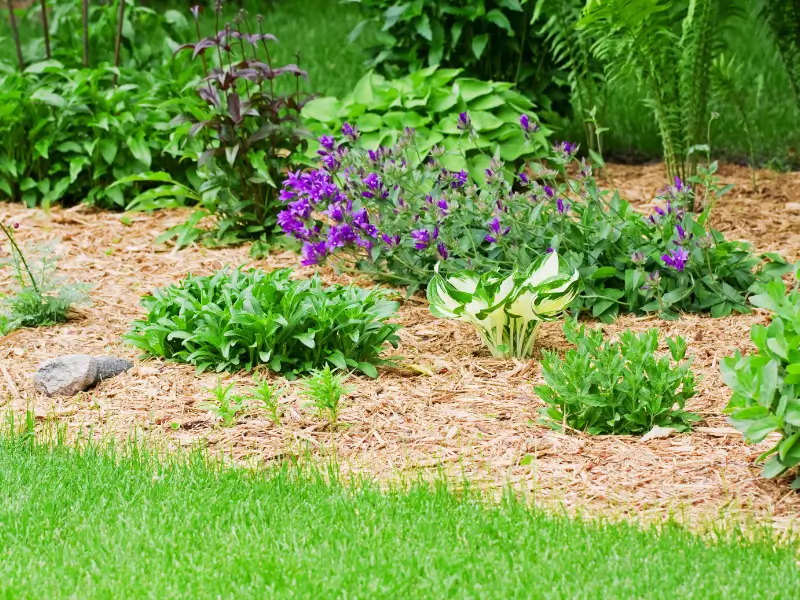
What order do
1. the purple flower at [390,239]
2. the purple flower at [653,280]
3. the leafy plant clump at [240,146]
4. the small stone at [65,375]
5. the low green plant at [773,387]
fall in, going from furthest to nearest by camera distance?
1. the leafy plant clump at [240,146]
2. the purple flower at [390,239]
3. the purple flower at [653,280]
4. the small stone at [65,375]
5. the low green plant at [773,387]

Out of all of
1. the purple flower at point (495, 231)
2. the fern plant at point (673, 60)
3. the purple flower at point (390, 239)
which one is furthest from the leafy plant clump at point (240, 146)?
the fern plant at point (673, 60)

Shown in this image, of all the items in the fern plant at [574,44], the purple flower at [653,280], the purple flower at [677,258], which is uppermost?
the fern plant at [574,44]

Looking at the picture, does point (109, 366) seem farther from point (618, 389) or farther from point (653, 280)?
point (653, 280)

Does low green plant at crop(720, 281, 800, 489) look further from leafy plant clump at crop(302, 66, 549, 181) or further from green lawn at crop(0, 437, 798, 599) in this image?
leafy plant clump at crop(302, 66, 549, 181)

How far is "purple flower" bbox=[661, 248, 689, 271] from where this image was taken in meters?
4.66

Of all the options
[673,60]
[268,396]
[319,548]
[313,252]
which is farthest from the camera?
[673,60]

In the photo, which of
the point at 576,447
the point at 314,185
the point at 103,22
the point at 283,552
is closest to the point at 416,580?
the point at 283,552

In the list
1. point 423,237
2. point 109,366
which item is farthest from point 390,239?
point 109,366

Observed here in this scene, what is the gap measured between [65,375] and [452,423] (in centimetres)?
154

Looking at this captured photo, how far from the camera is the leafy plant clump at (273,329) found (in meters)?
4.16

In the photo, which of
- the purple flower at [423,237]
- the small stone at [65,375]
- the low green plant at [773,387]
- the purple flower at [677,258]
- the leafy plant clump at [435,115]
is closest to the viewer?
the low green plant at [773,387]

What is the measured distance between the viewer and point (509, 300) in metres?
4.17

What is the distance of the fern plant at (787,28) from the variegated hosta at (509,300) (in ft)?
12.0

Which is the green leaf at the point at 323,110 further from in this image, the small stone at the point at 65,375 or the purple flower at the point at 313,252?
the small stone at the point at 65,375
